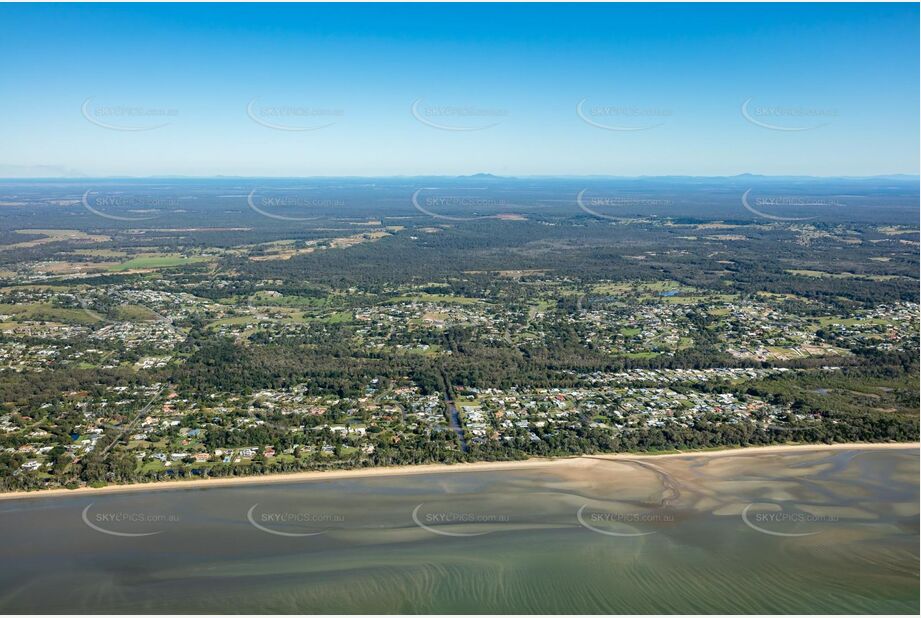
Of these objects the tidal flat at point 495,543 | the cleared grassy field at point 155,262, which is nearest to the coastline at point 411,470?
the tidal flat at point 495,543

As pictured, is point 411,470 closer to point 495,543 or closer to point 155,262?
point 495,543

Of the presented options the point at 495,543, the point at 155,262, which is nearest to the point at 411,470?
the point at 495,543

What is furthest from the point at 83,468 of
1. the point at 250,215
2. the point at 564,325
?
the point at 250,215

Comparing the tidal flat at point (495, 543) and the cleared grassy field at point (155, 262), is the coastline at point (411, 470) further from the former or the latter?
the cleared grassy field at point (155, 262)

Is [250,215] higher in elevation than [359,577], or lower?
higher

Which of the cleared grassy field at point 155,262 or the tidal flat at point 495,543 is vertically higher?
the cleared grassy field at point 155,262

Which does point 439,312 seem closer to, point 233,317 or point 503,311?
point 503,311

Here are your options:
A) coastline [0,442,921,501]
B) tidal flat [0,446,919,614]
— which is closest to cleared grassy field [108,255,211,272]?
coastline [0,442,921,501]

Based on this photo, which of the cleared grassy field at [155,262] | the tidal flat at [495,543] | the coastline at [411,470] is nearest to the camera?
the tidal flat at [495,543]

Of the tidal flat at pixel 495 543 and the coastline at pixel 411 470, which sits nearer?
the tidal flat at pixel 495 543
